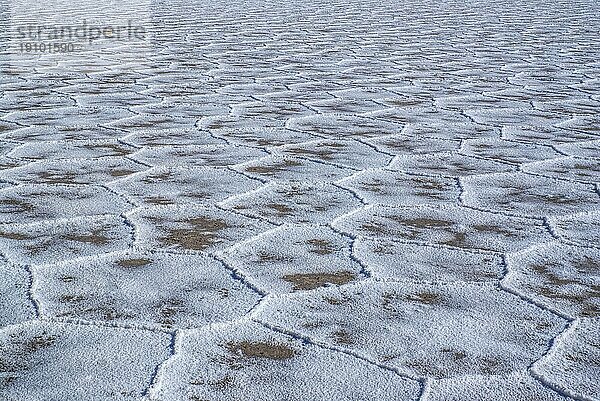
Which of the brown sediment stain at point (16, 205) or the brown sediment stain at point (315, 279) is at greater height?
the brown sediment stain at point (315, 279)

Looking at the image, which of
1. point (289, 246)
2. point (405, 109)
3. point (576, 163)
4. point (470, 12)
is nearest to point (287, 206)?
point (289, 246)

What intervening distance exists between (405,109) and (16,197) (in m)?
1.67

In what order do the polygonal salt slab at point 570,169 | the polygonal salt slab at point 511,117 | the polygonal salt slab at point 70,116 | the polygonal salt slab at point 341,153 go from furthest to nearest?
the polygonal salt slab at point 511,117, the polygonal salt slab at point 70,116, the polygonal salt slab at point 341,153, the polygonal salt slab at point 570,169

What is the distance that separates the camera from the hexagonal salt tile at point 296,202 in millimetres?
2035

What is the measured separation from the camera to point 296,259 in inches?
68.9

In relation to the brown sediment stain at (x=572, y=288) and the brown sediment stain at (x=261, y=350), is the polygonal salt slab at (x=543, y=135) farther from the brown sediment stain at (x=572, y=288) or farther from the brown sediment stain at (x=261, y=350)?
the brown sediment stain at (x=261, y=350)

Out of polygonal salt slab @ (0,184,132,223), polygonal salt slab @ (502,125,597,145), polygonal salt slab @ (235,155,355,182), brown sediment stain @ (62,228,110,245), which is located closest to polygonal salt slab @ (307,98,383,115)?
polygonal salt slab @ (502,125,597,145)

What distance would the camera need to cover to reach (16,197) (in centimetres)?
212

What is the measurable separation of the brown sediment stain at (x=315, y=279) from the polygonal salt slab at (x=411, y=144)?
1.03m

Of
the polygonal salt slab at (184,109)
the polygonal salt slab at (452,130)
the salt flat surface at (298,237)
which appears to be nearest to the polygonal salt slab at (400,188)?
the salt flat surface at (298,237)

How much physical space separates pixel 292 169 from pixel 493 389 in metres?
1.28

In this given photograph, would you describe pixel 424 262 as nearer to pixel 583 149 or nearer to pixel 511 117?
pixel 583 149

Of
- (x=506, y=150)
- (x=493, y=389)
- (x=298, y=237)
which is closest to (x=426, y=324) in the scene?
(x=493, y=389)

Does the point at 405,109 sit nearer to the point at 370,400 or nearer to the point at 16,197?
the point at 16,197
